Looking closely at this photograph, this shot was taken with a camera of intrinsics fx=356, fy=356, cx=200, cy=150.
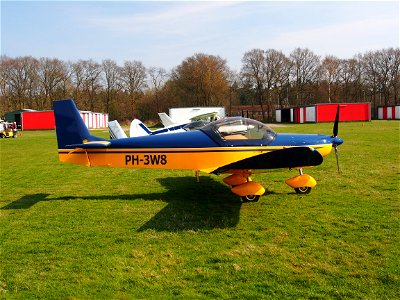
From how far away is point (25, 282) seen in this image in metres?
4.09

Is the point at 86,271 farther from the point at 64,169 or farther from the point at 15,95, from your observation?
the point at 15,95

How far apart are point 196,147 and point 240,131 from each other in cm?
99

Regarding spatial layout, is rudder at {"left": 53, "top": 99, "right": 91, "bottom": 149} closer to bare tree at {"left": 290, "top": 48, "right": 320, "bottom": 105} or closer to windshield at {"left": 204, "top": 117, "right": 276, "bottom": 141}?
windshield at {"left": 204, "top": 117, "right": 276, "bottom": 141}

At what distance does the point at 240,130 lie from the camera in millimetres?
7504

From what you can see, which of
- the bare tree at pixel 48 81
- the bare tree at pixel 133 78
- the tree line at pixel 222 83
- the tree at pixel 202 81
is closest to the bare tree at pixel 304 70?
the tree line at pixel 222 83

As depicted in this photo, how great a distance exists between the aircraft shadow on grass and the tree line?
67403 millimetres

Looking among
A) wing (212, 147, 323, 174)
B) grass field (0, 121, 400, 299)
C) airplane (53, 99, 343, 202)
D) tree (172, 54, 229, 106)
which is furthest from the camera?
tree (172, 54, 229, 106)

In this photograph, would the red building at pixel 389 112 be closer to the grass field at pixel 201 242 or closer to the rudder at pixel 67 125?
the grass field at pixel 201 242

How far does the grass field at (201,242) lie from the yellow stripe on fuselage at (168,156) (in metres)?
0.79

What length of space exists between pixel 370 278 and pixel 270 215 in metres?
2.53

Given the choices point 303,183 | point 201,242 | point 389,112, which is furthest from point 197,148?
point 389,112

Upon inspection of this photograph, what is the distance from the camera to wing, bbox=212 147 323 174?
6.38 m

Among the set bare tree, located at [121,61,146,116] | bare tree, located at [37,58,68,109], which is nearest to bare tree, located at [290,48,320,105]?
bare tree, located at [121,61,146,116]

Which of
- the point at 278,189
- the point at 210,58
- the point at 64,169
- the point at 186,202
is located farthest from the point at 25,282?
the point at 210,58
